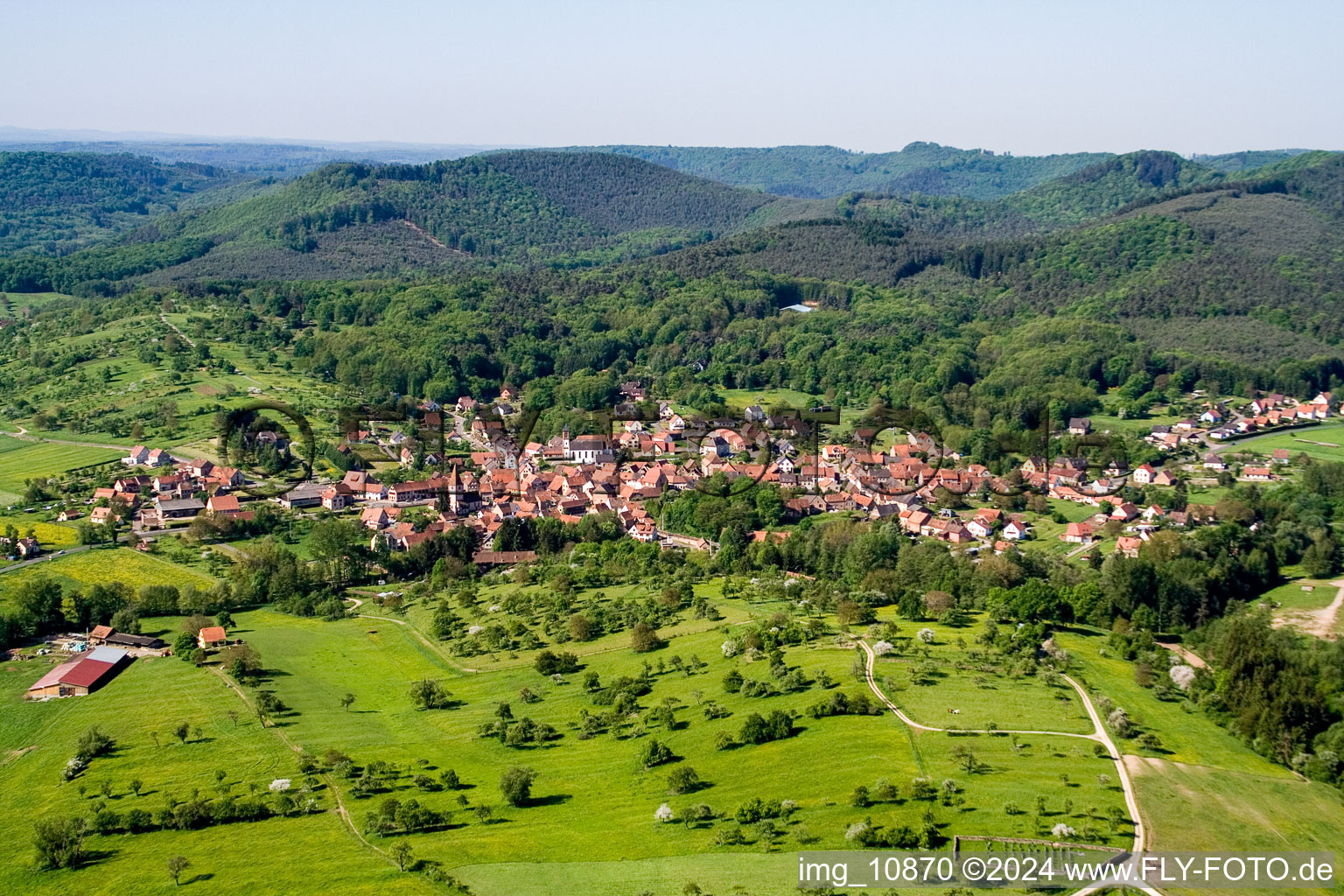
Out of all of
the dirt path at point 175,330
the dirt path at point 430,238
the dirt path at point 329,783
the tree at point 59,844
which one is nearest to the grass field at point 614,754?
the dirt path at point 329,783

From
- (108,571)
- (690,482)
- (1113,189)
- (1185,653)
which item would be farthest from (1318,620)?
(1113,189)

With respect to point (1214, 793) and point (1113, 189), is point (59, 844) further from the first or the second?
point (1113, 189)

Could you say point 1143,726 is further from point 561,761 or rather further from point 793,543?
point 793,543

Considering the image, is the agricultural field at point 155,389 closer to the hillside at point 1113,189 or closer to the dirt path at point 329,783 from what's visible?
the dirt path at point 329,783

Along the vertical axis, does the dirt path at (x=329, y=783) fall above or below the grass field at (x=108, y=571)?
above

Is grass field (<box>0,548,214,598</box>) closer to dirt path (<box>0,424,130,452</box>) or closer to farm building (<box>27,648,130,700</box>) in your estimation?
farm building (<box>27,648,130,700</box>)
